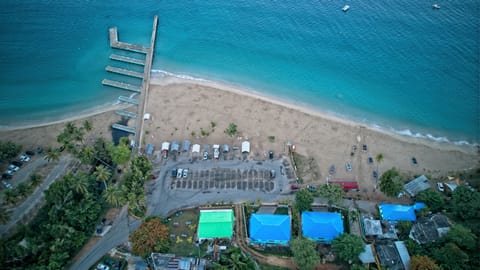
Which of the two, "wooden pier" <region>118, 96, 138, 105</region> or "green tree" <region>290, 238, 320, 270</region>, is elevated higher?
"wooden pier" <region>118, 96, 138, 105</region>

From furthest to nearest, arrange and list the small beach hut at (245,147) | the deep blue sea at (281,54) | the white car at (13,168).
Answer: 1. the deep blue sea at (281,54)
2. the small beach hut at (245,147)
3. the white car at (13,168)

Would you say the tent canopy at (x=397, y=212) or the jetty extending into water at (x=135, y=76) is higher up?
the jetty extending into water at (x=135, y=76)

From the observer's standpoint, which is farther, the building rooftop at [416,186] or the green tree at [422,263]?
the building rooftop at [416,186]

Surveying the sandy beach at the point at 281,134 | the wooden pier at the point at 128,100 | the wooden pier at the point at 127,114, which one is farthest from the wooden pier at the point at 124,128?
the wooden pier at the point at 128,100

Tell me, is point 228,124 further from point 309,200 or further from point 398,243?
point 398,243

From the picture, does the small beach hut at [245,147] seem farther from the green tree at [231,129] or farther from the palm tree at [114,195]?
the palm tree at [114,195]

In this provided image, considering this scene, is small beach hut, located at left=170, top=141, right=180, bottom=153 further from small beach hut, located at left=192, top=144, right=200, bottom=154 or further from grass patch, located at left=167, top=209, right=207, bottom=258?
grass patch, located at left=167, top=209, right=207, bottom=258

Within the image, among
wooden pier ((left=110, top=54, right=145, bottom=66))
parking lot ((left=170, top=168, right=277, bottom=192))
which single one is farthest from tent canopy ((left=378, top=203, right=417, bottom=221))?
wooden pier ((left=110, top=54, right=145, bottom=66))
